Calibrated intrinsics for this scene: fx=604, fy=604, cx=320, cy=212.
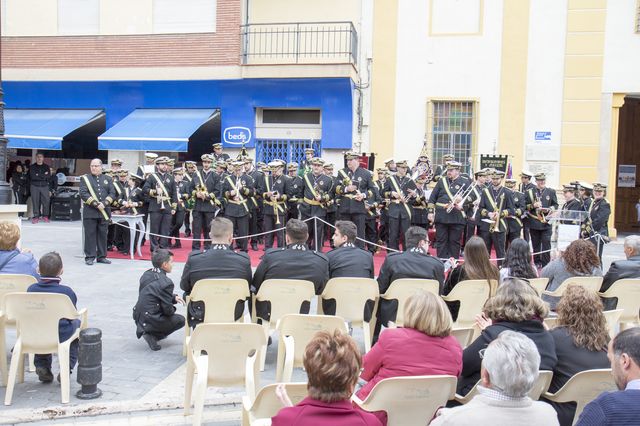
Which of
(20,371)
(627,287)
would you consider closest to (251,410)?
(20,371)

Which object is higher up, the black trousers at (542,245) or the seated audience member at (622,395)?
the seated audience member at (622,395)

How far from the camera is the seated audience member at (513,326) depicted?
12.1ft

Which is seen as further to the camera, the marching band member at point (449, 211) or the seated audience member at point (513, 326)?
the marching band member at point (449, 211)

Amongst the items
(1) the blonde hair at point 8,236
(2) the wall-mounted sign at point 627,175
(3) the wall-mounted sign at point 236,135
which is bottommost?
(1) the blonde hair at point 8,236

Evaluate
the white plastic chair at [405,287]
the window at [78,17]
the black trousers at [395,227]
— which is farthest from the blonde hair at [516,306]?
the window at [78,17]

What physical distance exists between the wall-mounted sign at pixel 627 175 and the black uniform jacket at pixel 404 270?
1587cm

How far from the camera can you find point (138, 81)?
60.0ft

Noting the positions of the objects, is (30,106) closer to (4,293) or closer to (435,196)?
(435,196)

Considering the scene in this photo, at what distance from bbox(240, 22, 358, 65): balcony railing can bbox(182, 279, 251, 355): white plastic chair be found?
12.5 metres

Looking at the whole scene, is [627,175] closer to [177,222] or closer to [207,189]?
[207,189]

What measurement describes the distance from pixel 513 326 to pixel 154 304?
12.6 feet

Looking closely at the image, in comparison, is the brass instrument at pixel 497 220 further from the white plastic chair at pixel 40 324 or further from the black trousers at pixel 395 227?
the white plastic chair at pixel 40 324

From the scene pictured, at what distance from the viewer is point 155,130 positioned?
17516 millimetres

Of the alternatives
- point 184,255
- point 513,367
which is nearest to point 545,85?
point 184,255
